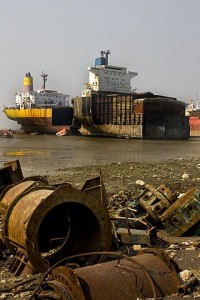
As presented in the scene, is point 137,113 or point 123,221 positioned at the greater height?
point 137,113

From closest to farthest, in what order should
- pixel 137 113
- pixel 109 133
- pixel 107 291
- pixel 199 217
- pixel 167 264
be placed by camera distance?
pixel 107 291 < pixel 167 264 < pixel 199 217 < pixel 137 113 < pixel 109 133

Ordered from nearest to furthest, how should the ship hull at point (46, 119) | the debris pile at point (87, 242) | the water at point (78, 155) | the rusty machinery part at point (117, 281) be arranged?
1. the rusty machinery part at point (117, 281)
2. the debris pile at point (87, 242)
3. the water at point (78, 155)
4. the ship hull at point (46, 119)

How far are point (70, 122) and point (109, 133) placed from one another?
11.0 meters

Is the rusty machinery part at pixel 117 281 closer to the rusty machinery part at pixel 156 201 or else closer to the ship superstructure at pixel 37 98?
the rusty machinery part at pixel 156 201

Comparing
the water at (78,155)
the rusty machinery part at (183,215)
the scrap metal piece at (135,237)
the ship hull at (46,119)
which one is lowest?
the water at (78,155)

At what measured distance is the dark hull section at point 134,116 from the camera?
4775 centimetres

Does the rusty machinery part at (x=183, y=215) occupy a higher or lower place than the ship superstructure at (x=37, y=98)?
lower

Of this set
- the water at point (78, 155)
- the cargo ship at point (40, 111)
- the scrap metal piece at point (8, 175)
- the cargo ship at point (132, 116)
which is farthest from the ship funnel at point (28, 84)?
the scrap metal piece at point (8, 175)

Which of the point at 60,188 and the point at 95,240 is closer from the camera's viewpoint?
the point at 60,188

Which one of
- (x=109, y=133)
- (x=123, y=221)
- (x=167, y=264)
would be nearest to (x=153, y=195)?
(x=123, y=221)

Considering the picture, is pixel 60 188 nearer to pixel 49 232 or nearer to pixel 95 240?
pixel 95 240

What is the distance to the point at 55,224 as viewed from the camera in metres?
5.92

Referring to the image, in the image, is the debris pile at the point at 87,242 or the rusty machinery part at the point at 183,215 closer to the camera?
the debris pile at the point at 87,242

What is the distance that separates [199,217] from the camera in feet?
20.1
